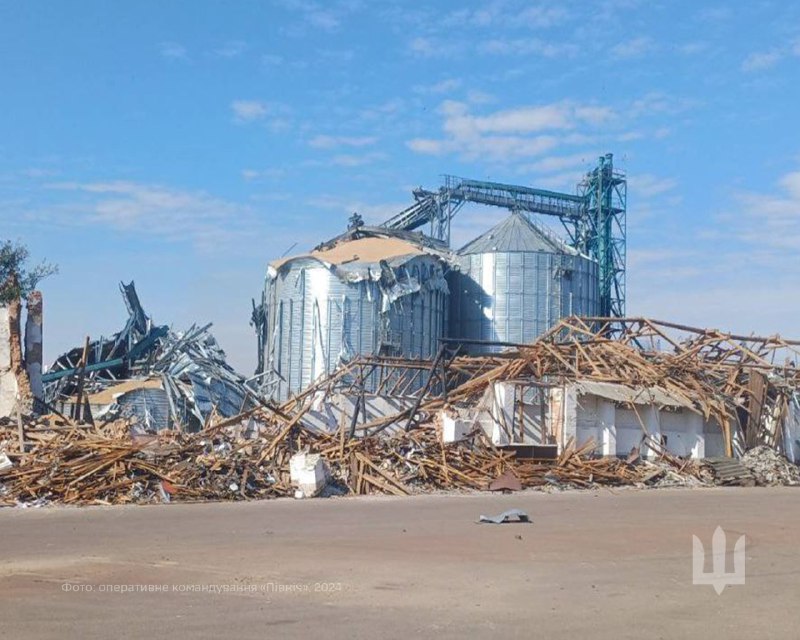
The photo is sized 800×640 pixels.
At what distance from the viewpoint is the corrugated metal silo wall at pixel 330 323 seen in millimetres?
49344

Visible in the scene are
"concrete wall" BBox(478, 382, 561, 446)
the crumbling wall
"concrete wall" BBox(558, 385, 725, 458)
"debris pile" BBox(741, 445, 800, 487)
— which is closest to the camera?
the crumbling wall

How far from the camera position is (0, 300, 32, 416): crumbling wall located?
24.9 metres

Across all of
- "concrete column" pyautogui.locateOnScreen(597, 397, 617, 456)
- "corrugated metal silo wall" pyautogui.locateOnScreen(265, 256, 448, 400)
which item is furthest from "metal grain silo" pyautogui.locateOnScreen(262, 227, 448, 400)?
"concrete column" pyautogui.locateOnScreen(597, 397, 617, 456)

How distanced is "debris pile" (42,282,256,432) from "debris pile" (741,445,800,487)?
54.4ft

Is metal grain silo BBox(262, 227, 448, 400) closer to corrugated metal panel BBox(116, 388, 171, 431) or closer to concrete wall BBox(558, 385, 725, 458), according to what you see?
corrugated metal panel BBox(116, 388, 171, 431)

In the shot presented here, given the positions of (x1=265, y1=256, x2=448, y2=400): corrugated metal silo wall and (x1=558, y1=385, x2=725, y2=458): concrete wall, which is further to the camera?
(x1=265, y1=256, x2=448, y2=400): corrugated metal silo wall

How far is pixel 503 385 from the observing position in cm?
2731

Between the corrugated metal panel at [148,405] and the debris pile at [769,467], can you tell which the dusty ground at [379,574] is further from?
the corrugated metal panel at [148,405]

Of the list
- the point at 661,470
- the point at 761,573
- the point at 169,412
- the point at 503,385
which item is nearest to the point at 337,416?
the point at 503,385

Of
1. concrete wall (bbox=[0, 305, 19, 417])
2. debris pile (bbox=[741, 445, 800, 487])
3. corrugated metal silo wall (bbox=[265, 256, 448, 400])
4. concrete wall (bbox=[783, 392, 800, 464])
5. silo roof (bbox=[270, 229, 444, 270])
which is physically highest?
silo roof (bbox=[270, 229, 444, 270])

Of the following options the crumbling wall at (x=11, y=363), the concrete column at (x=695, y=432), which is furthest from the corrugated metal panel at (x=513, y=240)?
the crumbling wall at (x=11, y=363)

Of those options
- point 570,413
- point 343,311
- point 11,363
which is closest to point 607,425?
point 570,413

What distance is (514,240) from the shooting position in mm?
57344

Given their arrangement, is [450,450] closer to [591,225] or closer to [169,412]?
[169,412]
